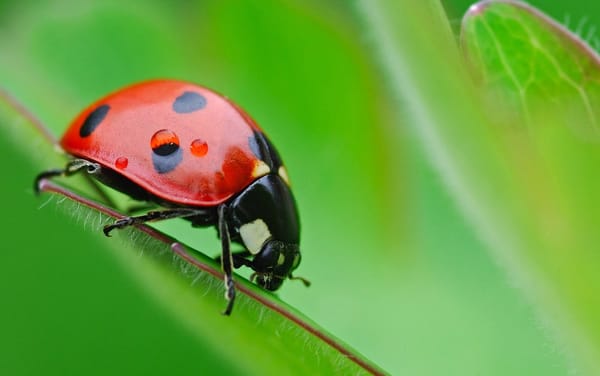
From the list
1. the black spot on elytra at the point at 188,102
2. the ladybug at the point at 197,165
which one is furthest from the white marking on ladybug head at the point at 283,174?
the black spot on elytra at the point at 188,102

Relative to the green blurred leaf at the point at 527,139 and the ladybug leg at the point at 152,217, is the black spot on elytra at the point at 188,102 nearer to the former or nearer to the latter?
the ladybug leg at the point at 152,217

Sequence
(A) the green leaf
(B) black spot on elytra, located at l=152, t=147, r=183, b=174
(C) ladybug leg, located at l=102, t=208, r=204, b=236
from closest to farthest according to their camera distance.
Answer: (A) the green leaf
(C) ladybug leg, located at l=102, t=208, r=204, b=236
(B) black spot on elytra, located at l=152, t=147, r=183, b=174

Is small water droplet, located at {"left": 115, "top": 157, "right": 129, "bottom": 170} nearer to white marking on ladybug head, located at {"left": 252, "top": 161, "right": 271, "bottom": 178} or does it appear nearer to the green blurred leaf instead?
white marking on ladybug head, located at {"left": 252, "top": 161, "right": 271, "bottom": 178}

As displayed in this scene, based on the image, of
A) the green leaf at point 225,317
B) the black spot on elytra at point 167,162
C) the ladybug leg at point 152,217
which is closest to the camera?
the green leaf at point 225,317

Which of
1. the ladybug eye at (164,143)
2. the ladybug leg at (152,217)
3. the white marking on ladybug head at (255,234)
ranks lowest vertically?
the white marking on ladybug head at (255,234)

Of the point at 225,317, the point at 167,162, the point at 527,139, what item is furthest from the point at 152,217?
the point at 527,139

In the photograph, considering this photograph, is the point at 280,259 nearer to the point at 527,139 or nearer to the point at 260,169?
the point at 260,169

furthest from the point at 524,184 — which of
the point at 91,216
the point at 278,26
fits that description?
the point at 278,26

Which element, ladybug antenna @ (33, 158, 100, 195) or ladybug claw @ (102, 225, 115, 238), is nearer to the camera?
ladybug claw @ (102, 225, 115, 238)

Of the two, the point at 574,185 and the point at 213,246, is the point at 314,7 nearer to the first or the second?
the point at 213,246

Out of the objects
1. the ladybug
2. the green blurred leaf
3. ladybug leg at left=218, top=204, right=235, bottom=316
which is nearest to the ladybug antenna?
the ladybug
